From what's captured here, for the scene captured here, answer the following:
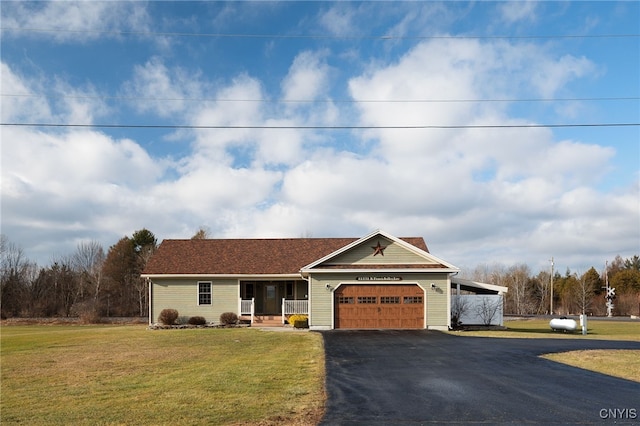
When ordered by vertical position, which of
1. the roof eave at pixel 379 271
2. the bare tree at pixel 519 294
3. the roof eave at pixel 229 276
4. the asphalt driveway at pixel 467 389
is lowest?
the bare tree at pixel 519 294

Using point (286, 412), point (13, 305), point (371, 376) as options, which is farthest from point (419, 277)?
point (13, 305)

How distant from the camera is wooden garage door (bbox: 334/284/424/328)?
28.5 metres

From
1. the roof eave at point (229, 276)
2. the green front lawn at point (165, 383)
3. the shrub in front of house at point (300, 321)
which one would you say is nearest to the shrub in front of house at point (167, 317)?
the roof eave at point (229, 276)

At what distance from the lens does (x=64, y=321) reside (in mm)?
42969

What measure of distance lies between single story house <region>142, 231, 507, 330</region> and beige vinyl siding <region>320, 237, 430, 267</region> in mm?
54

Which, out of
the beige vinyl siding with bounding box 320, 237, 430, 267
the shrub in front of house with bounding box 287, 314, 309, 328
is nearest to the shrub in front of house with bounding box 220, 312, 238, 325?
the shrub in front of house with bounding box 287, 314, 309, 328

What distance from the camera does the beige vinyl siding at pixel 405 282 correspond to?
93.5ft

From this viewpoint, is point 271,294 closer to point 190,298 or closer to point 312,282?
point 190,298

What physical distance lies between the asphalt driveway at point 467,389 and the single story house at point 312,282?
382 inches

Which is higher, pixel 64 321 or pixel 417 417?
pixel 417 417

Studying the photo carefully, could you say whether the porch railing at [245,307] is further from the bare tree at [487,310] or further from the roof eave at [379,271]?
the bare tree at [487,310]

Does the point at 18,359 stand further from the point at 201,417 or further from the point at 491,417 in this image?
the point at 491,417

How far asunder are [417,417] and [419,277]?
20535 mm

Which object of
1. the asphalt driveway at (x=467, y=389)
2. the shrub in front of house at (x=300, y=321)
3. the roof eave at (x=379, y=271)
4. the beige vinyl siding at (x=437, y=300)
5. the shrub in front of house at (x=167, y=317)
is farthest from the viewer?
the shrub in front of house at (x=167, y=317)
